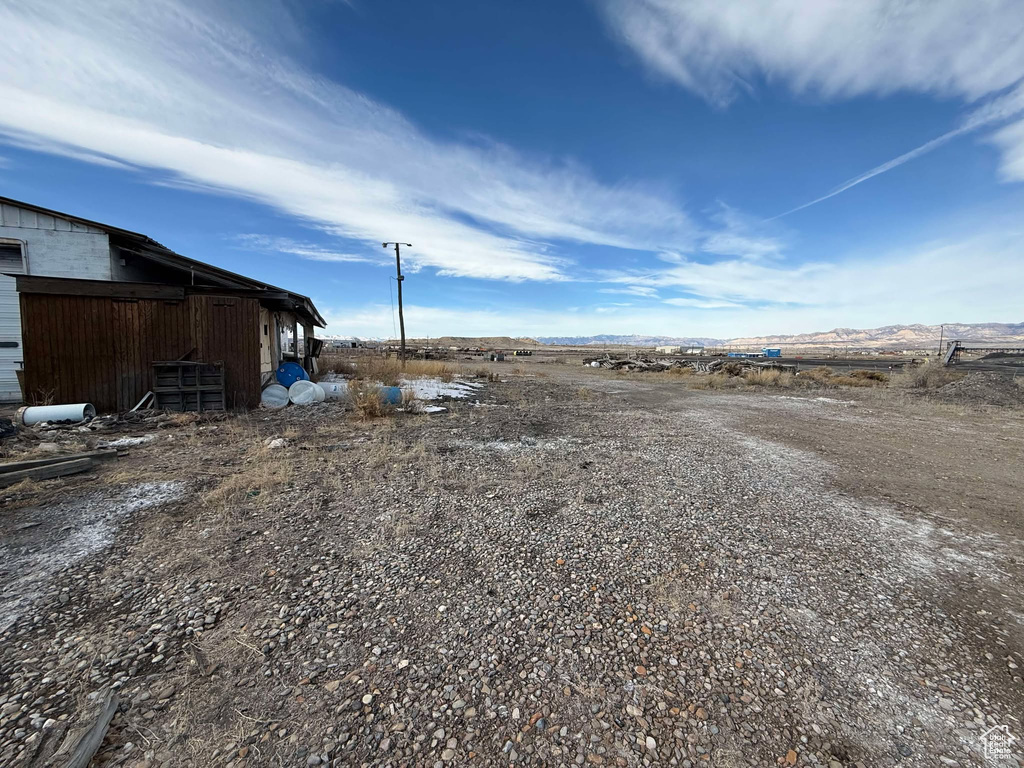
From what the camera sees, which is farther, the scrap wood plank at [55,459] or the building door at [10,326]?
the building door at [10,326]

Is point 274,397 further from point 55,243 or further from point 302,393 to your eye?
point 55,243

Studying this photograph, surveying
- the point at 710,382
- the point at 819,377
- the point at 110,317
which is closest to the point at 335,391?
the point at 110,317

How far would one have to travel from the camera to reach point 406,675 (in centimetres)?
233

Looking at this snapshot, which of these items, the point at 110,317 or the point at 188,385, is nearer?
the point at 110,317

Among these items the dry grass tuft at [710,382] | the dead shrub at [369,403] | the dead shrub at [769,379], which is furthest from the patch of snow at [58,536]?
the dead shrub at [769,379]

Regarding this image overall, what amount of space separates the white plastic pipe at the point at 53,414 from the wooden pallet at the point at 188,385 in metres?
1.30

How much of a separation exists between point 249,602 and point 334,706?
1273 millimetres

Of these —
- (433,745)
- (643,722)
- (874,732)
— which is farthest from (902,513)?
(433,745)

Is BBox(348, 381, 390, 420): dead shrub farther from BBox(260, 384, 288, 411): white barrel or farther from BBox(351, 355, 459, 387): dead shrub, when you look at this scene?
BBox(351, 355, 459, 387): dead shrub

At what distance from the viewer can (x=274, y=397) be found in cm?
1082

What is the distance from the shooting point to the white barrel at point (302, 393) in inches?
437

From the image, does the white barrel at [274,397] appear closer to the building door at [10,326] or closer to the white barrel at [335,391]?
the white barrel at [335,391]

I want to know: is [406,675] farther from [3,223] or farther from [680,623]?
[3,223]

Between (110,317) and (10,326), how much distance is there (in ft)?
10.7
